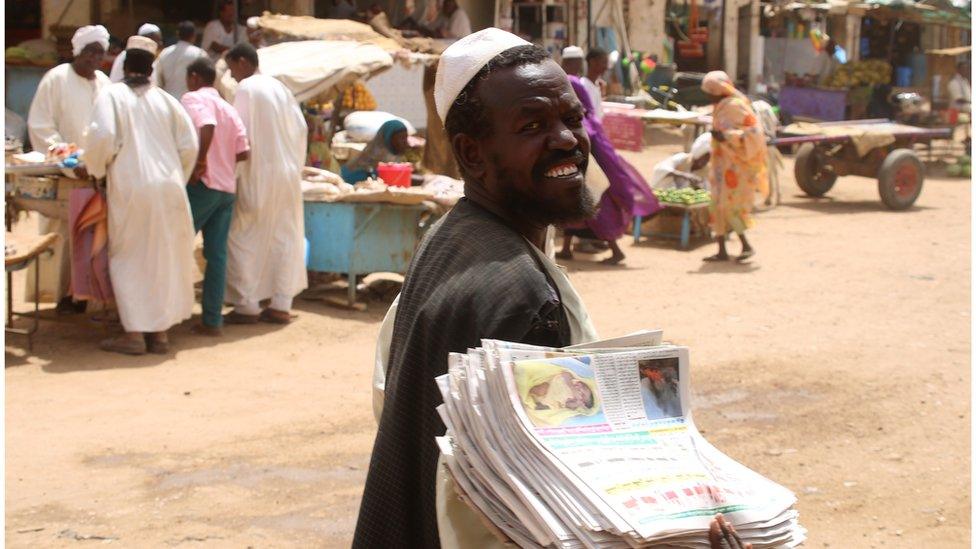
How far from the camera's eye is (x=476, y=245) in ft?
6.73

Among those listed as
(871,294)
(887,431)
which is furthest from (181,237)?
(871,294)

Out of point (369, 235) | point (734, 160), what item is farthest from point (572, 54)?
point (369, 235)

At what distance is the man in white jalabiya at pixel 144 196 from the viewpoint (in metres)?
6.97

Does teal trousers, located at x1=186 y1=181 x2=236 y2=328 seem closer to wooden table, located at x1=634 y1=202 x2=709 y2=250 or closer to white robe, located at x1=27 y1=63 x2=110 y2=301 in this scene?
white robe, located at x1=27 y1=63 x2=110 y2=301

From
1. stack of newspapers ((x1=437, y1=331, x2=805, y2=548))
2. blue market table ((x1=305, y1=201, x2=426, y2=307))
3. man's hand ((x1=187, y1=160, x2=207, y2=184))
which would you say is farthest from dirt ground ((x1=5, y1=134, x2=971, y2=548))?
stack of newspapers ((x1=437, y1=331, x2=805, y2=548))

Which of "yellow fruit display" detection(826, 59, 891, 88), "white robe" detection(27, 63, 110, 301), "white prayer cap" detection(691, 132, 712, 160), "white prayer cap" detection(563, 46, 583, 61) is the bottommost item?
"white prayer cap" detection(691, 132, 712, 160)

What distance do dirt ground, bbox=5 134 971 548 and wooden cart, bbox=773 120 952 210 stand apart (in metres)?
4.08

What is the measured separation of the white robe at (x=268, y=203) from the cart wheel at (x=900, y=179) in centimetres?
834

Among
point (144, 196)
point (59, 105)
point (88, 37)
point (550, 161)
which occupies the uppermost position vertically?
point (88, 37)

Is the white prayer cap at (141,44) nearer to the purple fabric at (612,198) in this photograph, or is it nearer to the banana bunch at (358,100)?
the purple fabric at (612,198)

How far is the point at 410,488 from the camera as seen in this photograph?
2.12m

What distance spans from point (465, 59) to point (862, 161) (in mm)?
13458

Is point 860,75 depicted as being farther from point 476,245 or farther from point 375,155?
point 476,245

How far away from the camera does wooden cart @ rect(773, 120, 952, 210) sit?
14.3 meters
